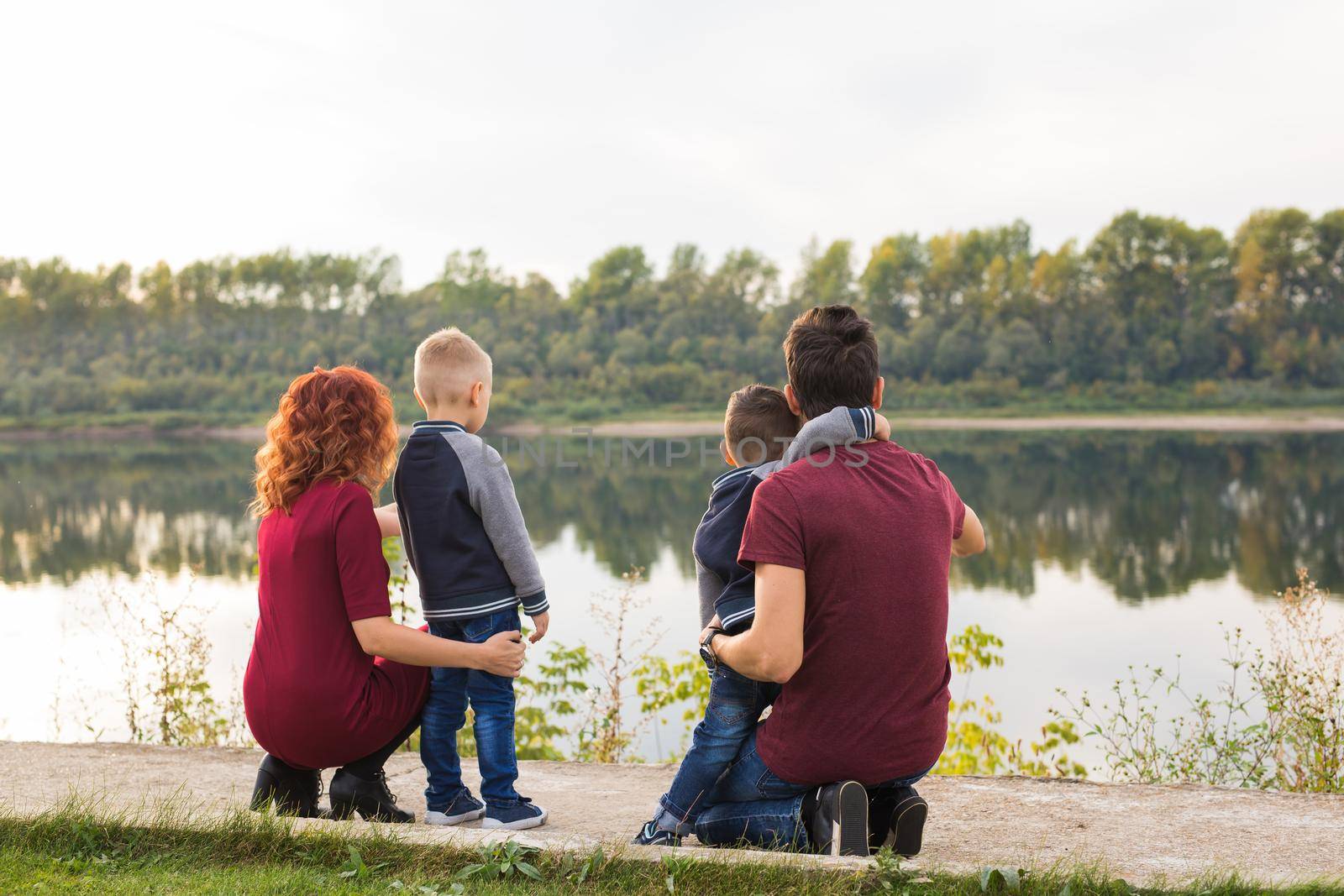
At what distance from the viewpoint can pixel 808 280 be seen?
60656mm

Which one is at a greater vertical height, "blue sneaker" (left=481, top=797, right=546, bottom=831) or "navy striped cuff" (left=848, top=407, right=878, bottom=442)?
"navy striped cuff" (left=848, top=407, right=878, bottom=442)

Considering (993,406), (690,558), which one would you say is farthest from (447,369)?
(993,406)

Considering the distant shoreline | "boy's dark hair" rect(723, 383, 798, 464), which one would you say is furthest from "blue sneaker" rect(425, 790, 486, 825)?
the distant shoreline

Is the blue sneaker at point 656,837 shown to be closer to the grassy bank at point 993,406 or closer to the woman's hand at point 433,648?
the woman's hand at point 433,648

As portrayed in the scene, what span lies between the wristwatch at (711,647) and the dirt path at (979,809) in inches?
17.9

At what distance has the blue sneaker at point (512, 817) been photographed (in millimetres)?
3070

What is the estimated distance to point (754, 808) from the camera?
110 inches

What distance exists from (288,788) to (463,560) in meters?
0.87

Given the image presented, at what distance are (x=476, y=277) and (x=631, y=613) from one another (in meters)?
52.2

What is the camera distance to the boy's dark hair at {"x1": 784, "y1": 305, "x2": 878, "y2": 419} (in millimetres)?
2596

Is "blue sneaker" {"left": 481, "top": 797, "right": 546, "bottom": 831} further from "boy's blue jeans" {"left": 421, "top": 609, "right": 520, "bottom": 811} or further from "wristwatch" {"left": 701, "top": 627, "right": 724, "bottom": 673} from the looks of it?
"wristwatch" {"left": 701, "top": 627, "right": 724, "bottom": 673}

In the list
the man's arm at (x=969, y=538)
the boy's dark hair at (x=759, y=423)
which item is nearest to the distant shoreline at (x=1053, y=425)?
the man's arm at (x=969, y=538)

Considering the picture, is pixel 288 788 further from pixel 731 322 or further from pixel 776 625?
pixel 731 322

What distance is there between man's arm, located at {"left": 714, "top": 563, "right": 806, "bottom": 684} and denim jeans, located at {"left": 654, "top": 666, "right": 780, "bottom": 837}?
10.5 inches
